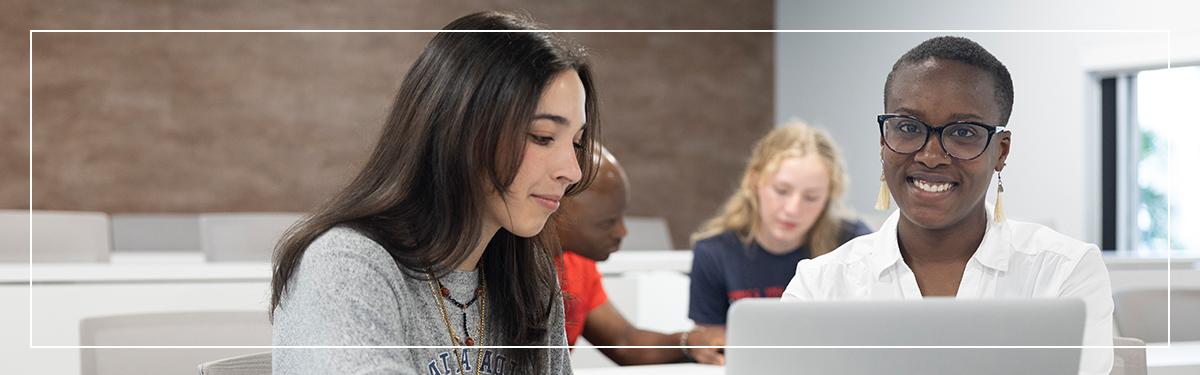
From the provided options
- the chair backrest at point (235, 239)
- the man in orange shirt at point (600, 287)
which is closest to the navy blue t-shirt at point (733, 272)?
the man in orange shirt at point (600, 287)

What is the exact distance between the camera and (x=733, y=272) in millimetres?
1482

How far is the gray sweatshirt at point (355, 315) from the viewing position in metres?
1.01

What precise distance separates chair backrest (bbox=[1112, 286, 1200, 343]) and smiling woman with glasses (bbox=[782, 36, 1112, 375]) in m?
0.14

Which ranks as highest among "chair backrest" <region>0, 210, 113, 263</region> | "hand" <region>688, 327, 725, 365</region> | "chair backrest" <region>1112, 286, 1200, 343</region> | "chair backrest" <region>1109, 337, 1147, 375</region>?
"chair backrest" <region>0, 210, 113, 263</region>

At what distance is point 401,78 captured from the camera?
112cm

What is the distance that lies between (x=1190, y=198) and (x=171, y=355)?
1.26 metres

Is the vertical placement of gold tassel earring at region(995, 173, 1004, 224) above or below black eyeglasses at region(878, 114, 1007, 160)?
below

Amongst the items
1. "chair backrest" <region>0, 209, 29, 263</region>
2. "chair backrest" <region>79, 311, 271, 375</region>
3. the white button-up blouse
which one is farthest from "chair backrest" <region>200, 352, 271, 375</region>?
"chair backrest" <region>0, 209, 29, 263</region>

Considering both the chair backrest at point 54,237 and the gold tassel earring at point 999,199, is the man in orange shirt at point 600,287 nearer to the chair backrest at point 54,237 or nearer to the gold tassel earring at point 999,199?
the gold tassel earring at point 999,199

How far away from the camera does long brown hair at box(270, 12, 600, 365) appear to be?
1045mm

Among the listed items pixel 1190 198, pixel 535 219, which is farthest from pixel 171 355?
pixel 1190 198

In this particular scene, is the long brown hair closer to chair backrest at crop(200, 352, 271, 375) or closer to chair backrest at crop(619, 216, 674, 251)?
chair backrest at crop(200, 352, 271, 375)

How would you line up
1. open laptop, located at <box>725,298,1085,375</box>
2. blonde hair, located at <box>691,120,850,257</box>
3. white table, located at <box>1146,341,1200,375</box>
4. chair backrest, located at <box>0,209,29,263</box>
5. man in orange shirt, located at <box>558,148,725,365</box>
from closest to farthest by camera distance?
1. open laptop, located at <box>725,298,1085,375</box>
2. blonde hair, located at <box>691,120,850,257</box>
3. white table, located at <box>1146,341,1200,375</box>
4. man in orange shirt, located at <box>558,148,725,365</box>
5. chair backrest, located at <box>0,209,29,263</box>

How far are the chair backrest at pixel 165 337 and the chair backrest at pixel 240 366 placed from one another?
28 cm
